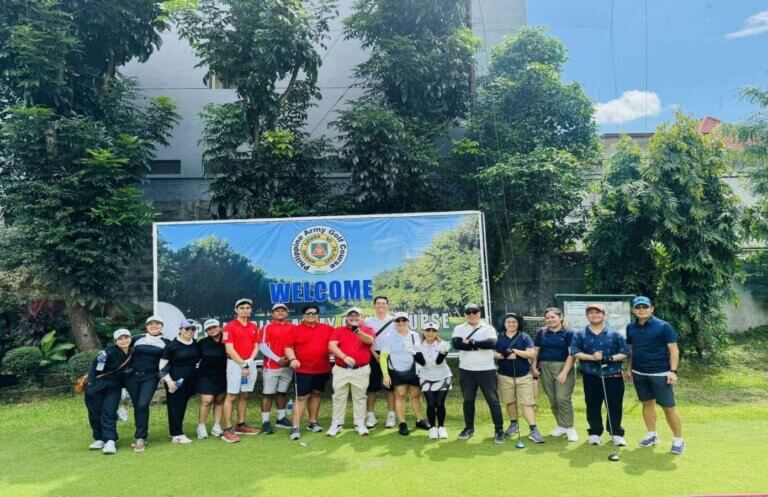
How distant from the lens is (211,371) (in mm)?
5852

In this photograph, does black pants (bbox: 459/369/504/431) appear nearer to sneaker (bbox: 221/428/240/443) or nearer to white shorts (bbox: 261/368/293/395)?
white shorts (bbox: 261/368/293/395)

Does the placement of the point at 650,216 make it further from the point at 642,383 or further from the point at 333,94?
the point at 333,94

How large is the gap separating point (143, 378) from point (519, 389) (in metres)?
4.22

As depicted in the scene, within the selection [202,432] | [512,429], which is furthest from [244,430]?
[512,429]

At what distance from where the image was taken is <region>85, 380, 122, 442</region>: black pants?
5.61 meters

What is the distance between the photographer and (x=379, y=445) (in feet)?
18.2

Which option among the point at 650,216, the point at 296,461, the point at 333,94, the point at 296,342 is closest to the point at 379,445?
Result: the point at 296,461

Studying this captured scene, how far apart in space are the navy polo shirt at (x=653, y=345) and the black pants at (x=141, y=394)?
209 inches

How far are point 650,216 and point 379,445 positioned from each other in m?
6.25

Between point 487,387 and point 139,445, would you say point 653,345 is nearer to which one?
point 487,387

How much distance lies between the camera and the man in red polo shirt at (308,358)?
5957 mm

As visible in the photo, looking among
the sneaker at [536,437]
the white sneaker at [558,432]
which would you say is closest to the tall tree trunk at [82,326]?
the sneaker at [536,437]

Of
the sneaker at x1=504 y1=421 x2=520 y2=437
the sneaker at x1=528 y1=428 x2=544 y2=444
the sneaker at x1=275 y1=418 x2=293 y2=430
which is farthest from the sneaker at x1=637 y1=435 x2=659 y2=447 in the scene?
the sneaker at x1=275 y1=418 x2=293 y2=430

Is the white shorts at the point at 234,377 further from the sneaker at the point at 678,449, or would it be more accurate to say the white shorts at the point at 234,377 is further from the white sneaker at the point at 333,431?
the sneaker at the point at 678,449
